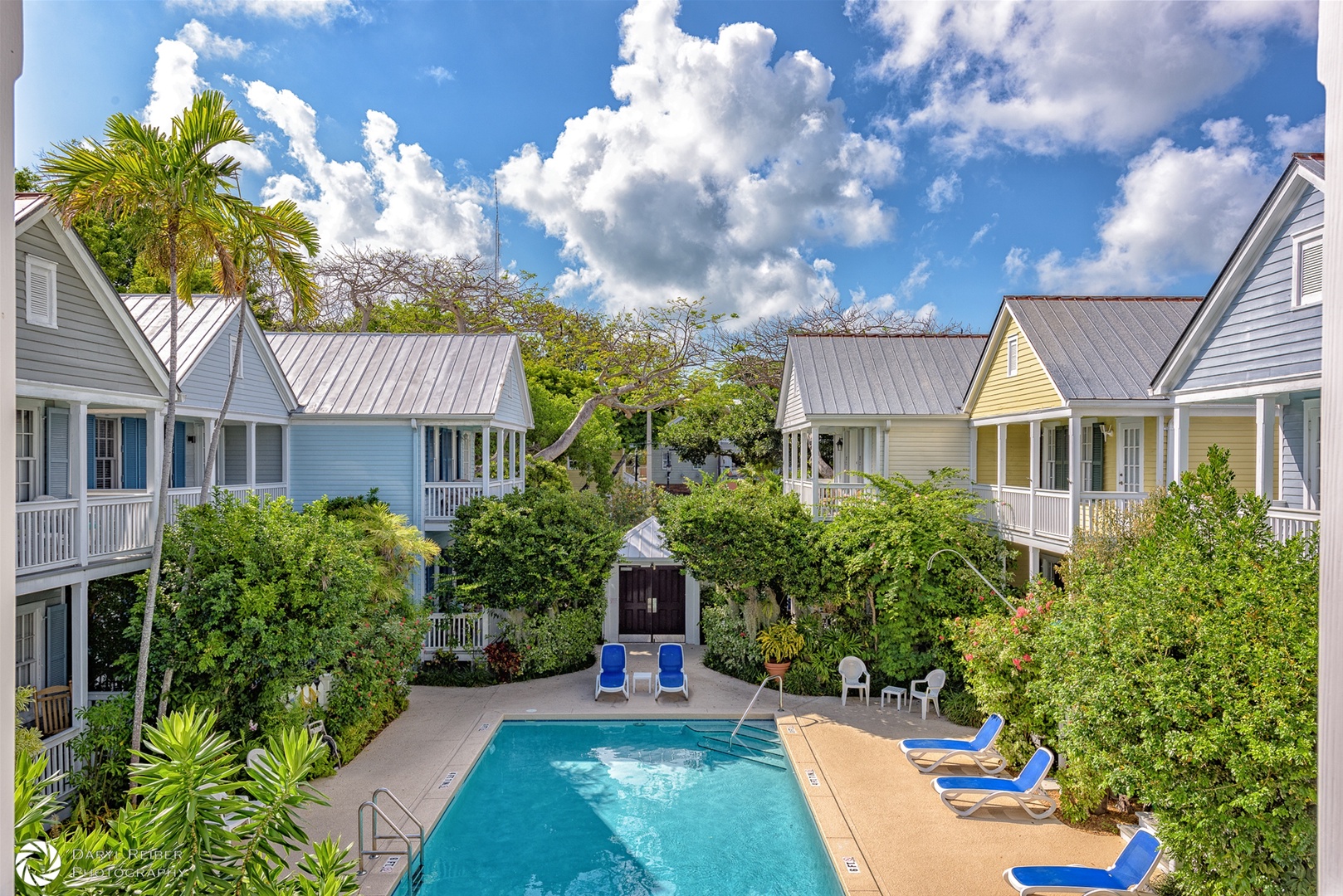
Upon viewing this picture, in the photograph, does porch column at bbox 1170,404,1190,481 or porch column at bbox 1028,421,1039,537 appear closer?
porch column at bbox 1170,404,1190,481

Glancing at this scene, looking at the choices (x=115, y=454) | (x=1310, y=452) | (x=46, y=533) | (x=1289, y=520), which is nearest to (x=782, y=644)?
→ (x=1289, y=520)

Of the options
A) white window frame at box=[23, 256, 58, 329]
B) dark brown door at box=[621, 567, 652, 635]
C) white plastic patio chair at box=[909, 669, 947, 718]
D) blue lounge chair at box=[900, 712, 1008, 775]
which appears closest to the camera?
white window frame at box=[23, 256, 58, 329]

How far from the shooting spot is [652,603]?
75.1 ft

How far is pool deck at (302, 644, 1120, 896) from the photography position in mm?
10023

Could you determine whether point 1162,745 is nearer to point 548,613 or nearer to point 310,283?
point 310,283

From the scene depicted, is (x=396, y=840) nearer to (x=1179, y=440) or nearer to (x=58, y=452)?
(x=58, y=452)

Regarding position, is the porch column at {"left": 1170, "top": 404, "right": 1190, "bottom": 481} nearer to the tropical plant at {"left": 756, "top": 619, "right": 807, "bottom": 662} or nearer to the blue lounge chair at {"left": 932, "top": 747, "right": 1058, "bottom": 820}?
the blue lounge chair at {"left": 932, "top": 747, "right": 1058, "bottom": 820}

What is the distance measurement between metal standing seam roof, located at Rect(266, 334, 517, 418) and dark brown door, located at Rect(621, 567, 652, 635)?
6356 millimetres

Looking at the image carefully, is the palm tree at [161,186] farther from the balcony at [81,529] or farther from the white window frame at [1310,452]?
the white window frame at [1310,452]

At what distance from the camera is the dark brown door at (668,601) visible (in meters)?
22.8

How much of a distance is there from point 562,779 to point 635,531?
30.9 feet

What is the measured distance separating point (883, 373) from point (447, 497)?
11.8m

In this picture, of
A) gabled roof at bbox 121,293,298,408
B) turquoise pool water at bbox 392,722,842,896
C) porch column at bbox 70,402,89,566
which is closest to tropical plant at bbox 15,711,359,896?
turquoise pool water at bbox 392,722,842,896

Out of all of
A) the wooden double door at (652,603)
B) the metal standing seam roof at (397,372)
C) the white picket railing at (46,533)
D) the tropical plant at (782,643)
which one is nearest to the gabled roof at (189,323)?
the metal standing seam roof at (397,372)
